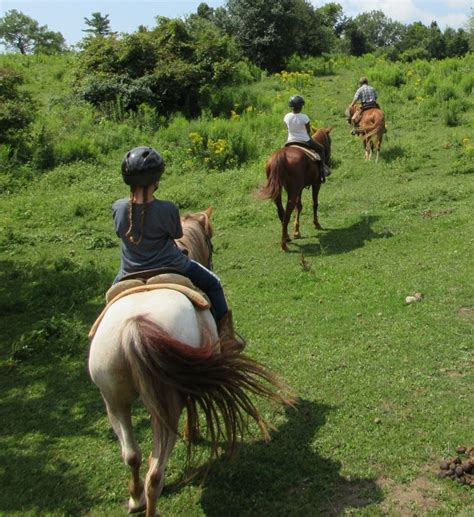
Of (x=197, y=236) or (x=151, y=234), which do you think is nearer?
(x=151, y=234)

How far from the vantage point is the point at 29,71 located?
25.2 m

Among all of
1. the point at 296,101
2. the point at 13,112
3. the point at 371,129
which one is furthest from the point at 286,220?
the point at 13,112

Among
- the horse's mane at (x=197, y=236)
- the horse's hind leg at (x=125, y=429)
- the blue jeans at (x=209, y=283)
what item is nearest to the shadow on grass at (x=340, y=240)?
the horse's mane at (x=197, y=236)

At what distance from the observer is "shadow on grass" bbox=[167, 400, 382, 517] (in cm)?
356

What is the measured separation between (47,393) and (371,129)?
1120 centimetres

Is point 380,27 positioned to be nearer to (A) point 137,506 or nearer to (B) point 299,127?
(B) point 299,127

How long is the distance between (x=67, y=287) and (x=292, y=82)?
1656 centimetres

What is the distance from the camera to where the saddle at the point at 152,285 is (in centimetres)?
349

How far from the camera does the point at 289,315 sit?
22.1ft

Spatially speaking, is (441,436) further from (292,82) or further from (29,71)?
(29,71)

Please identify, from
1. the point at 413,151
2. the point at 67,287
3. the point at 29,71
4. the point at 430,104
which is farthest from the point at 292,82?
the point at 67,287

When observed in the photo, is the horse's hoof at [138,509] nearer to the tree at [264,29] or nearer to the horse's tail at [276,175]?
the horse's tail at [276,175]

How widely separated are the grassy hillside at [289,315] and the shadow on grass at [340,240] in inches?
2.1

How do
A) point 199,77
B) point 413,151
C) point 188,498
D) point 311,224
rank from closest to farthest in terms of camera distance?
point 188,498 < point 311,224 < point 413,151 < point 199,77
